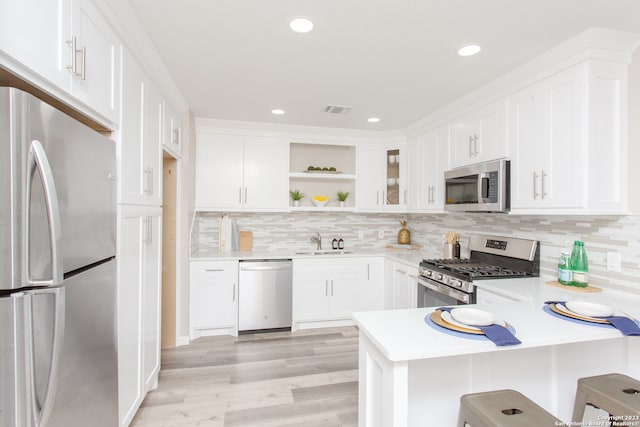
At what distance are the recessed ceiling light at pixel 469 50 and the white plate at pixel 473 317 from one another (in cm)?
163

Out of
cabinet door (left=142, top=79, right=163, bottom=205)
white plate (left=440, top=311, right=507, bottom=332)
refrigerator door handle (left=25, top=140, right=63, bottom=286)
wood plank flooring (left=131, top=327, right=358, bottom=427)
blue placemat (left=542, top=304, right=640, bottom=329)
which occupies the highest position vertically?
cabinet door (left=142, top=79, right=163, bottom=205)

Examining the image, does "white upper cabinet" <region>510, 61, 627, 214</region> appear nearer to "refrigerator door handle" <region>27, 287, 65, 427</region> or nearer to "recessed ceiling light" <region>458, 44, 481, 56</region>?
"recessed ceiling light" <region>458, 44, 481, 56</region>

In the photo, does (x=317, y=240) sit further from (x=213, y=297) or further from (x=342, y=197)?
(x=213, y=297)

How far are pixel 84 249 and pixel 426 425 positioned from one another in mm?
1634

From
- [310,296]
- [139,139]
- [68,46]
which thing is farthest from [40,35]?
[310,296]

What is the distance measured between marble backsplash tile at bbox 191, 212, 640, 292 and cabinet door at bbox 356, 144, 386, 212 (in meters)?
0.38

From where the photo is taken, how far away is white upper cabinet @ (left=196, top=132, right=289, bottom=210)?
3535mm

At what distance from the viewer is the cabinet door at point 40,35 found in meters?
0.87

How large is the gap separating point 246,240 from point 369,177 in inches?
69.9

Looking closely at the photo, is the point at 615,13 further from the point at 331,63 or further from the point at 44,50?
the point at 44,50

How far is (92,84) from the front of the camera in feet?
4.46

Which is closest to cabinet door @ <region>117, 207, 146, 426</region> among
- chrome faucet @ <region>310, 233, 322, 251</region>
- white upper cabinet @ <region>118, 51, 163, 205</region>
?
white upper cabinet @ <region>118, 51, 163, 205</region>

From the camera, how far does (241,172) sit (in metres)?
3.63

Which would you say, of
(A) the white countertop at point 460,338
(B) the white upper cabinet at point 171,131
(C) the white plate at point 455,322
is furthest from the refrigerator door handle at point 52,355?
(B) the white upper cabinet at point 171,131
